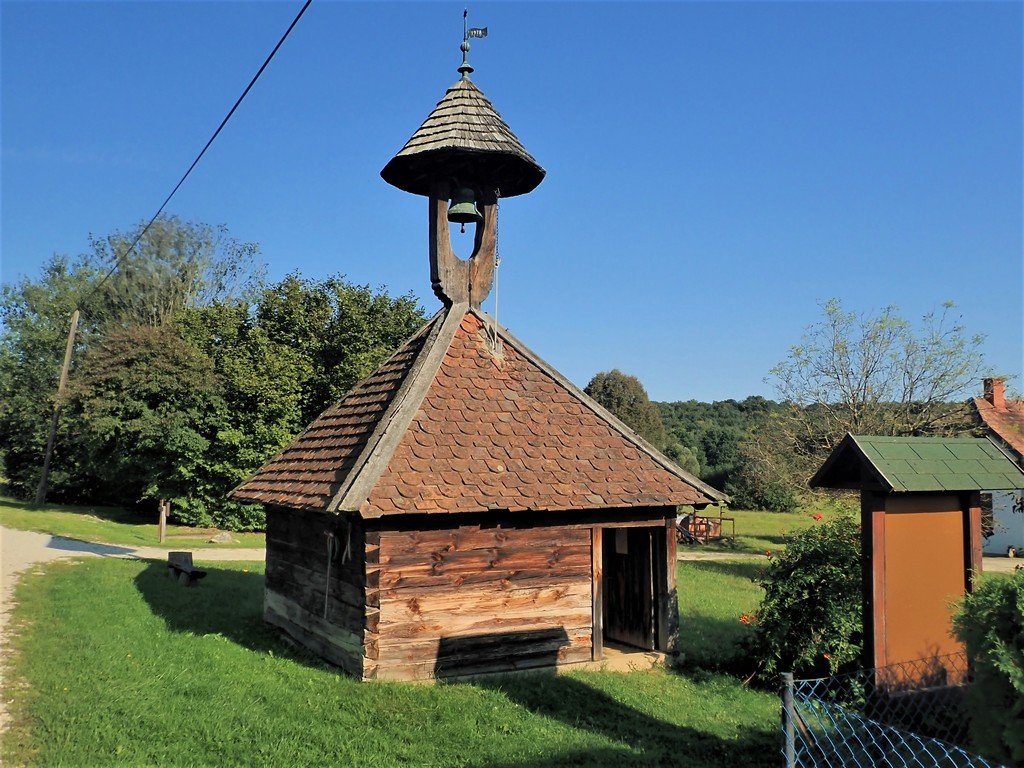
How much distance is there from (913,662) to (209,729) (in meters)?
6.06

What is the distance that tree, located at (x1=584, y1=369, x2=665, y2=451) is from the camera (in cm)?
5247

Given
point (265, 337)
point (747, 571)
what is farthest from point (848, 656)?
point (265, 337)

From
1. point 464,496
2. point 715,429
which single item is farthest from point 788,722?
point 715,429

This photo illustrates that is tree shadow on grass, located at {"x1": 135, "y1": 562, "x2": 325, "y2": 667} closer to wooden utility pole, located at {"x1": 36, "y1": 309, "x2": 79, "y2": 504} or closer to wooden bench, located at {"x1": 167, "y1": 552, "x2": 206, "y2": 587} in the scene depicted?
wooden bench, located at {"x1": 167, "y1": 552, "x2": 206, "y2": 587}

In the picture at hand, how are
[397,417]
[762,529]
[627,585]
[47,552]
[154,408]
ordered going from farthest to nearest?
[762,529] < [154,408] < [47,552] < [627,585] < [397,417]

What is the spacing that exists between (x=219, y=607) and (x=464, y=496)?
6.59 metres

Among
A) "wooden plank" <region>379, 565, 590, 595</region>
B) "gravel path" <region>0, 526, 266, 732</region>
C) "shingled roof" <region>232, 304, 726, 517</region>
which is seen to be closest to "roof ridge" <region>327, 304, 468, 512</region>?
"shingled roof" <region>232, 304, 726, 517</region>

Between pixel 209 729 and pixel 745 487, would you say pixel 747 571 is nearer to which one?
pixel 209 729

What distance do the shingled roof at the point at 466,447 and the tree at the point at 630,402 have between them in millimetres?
40987

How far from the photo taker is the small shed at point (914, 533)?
661cm

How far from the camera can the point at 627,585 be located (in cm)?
1206

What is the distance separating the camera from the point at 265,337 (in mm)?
32344

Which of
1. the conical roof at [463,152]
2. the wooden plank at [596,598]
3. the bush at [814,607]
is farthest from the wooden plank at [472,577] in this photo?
the conical roof at [463,152]

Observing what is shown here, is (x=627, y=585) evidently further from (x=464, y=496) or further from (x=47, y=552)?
(x=47, y=552)
